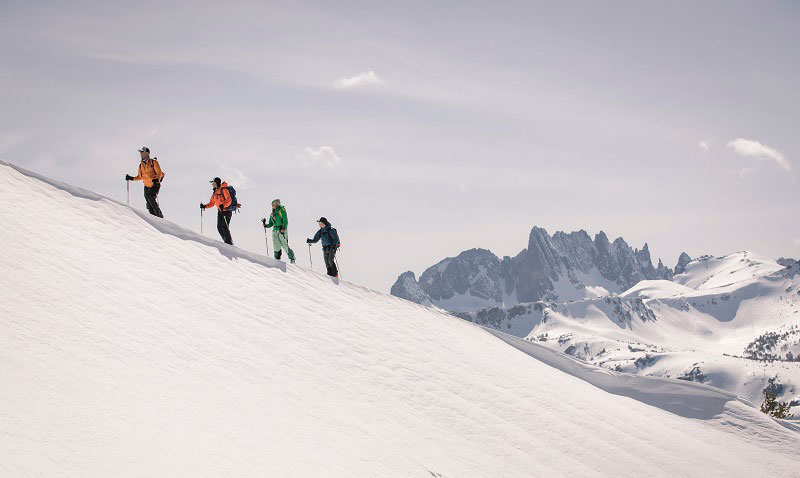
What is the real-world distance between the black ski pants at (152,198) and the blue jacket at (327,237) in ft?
17.5

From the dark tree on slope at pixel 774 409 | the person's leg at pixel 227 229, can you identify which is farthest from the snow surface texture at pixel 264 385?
the dark tree on slope at pixel 774 409

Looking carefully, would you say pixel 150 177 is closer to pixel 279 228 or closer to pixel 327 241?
pixel 279 228

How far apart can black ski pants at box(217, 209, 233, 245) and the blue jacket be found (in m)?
3.04

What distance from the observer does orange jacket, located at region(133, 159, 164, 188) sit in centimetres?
1855

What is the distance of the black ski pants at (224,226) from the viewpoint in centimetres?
1909

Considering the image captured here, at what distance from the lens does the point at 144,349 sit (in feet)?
32.7

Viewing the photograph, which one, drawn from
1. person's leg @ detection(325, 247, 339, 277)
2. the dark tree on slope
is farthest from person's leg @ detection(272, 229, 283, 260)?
the dark tree on slope

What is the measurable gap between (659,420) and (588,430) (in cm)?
514

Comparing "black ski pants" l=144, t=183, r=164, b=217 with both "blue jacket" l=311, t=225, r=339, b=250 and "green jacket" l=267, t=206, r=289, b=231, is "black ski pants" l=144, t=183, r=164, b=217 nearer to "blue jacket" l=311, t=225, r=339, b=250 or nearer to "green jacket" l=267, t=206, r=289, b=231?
"green jacket" l=267, t=206, r=289, b=231

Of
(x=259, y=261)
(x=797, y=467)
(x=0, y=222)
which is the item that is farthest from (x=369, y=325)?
(x=797, y=467)

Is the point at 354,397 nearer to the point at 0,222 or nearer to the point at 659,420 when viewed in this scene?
the point at 0,222

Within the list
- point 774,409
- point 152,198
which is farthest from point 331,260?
point 774,409

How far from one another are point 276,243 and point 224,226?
1873mm

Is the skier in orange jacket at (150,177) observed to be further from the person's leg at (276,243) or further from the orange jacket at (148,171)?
the person's leg at (276,243)
